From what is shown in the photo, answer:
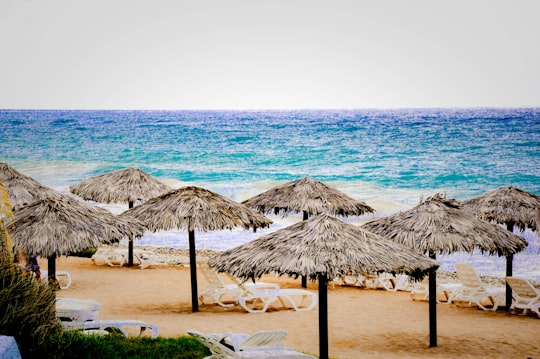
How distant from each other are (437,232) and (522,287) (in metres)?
2.84

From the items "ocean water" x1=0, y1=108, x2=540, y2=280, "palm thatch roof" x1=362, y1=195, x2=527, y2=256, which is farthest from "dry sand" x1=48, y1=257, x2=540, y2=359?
"ocean water" x1=0, y1=108, x2=540, y2=280

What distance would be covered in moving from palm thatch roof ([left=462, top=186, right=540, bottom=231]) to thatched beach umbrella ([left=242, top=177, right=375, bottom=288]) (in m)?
1.96

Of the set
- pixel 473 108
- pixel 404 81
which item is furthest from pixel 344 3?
pixel 473 108

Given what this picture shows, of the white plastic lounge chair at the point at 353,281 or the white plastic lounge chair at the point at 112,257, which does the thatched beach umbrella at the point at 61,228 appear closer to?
the white plastic lounge chair at the point at 353,281

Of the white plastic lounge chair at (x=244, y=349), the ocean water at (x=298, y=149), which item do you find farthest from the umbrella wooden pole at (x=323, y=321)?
the ocean water at (x=298, y=149)

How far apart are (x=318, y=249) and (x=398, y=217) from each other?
2726 millimetres

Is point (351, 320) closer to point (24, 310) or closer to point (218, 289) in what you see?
point (218, 289)

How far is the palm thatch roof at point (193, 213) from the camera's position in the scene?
989 centimetres

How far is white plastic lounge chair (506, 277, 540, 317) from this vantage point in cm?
1056

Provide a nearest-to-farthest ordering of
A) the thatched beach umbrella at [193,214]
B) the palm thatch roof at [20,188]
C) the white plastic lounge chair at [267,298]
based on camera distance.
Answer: the thatched beach umbrella at [193,214] → the white plastic lounge chair at [267,298] → the palm thatch roof at [20,188]

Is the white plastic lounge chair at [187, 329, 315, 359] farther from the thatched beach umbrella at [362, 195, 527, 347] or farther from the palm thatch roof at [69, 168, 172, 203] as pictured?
the palm thatch roof at [69, 168, 172, 203]

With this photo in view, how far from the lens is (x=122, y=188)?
Answer: 14.1 meters

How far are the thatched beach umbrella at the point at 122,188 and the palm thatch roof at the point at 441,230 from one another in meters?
6.15

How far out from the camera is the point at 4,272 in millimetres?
5547
